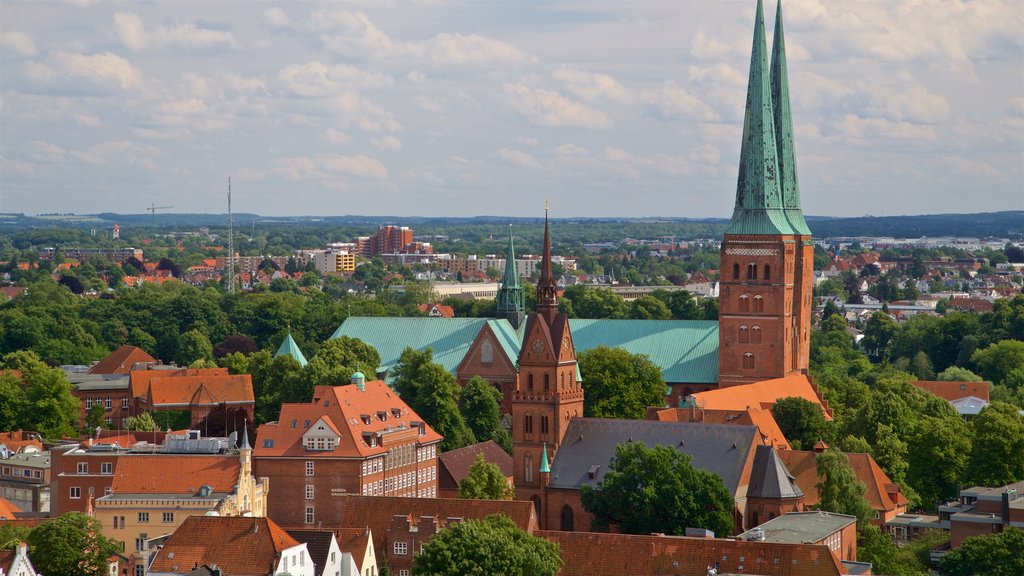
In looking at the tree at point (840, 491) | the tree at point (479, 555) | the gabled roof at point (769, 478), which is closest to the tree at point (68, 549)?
the tree at point (479, 555)

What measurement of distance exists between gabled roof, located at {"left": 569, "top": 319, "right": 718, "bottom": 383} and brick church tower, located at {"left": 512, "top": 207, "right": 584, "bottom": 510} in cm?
2181

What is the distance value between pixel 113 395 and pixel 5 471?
26025mm

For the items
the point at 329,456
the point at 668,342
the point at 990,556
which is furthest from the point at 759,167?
the point at 990,556

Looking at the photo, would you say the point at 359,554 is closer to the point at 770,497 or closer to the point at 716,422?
the point at 770,497

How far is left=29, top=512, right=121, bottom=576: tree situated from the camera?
244 ft

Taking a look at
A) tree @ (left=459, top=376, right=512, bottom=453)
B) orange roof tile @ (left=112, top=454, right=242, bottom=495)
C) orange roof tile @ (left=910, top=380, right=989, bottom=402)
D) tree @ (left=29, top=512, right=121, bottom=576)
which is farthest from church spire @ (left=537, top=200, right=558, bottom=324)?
orange roof tile @ (left=910, top=380, right=989, bottom=402)

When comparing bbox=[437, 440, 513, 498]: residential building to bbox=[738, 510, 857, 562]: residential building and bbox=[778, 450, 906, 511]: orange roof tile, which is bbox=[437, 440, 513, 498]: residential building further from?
bbox=[738, 510, 857, 562]: residential building

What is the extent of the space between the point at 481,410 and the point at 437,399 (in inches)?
183

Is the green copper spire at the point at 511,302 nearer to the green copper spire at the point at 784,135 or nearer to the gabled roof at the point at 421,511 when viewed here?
the green copper spire at the point at 784,135

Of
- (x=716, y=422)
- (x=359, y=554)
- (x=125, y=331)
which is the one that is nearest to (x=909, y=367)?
(x=125, y=331)

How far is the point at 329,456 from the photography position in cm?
9481

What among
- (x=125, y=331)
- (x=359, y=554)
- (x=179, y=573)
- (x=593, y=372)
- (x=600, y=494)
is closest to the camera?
(x=179, y=573)

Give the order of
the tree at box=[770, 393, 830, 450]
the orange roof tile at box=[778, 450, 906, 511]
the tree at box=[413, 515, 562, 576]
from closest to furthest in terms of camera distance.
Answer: the tree at box=[413, 515, 562, 576], the orange roof tile at box=[778, 450, 906, 511], the tree at box=[770, 393, 830, 450]

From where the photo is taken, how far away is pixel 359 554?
7831 cm
